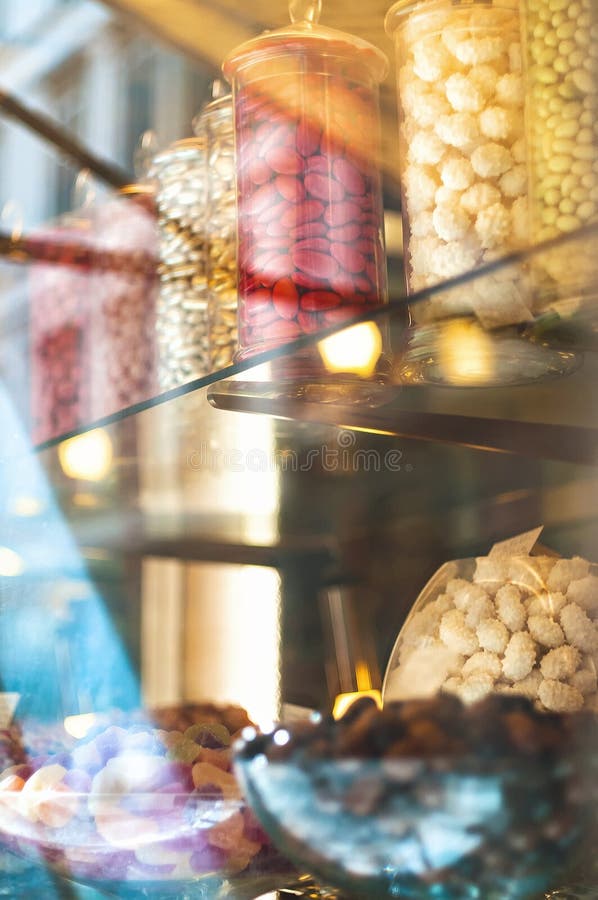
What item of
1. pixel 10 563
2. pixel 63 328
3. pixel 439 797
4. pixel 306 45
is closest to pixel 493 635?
pixel 439 797

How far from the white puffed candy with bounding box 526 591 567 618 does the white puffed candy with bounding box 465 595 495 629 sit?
2 centimetres

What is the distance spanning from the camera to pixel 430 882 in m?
0.36

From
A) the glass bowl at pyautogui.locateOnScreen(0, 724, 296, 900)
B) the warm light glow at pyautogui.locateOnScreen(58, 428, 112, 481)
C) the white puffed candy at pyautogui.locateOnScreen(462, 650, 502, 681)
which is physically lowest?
the glass bowl at pyautogui.locateOnScreen(0, 724, 296, 900)

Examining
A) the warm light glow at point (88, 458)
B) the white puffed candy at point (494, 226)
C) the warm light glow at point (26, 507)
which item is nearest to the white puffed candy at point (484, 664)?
the white puffed candy at point (494, 226)

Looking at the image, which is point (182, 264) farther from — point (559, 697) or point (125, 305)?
point (559, 697)

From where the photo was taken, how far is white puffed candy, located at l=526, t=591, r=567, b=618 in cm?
46

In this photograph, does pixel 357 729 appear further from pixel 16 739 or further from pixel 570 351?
pixel 16 739

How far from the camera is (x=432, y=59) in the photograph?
484 millimetres

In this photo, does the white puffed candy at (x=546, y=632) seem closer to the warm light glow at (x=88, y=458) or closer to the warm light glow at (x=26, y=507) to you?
the warm light glow at (x=88, y=458)

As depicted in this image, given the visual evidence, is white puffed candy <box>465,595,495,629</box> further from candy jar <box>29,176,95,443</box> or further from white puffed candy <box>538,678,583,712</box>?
candy jar <box>29,176,95,443</box>

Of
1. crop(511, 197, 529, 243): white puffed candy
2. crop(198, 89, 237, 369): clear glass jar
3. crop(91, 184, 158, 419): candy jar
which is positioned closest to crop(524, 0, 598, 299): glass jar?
crop(511, 197, 529, 243): white puffed candy

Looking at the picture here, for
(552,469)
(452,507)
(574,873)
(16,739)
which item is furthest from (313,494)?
(574,873)

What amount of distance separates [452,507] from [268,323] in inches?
23.7

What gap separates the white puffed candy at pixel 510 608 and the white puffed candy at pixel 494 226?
174 mm
